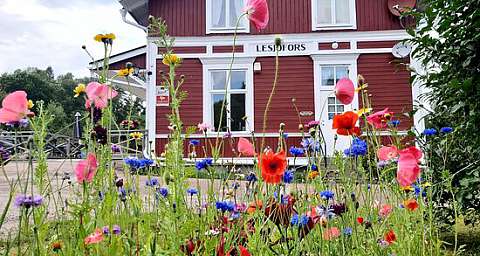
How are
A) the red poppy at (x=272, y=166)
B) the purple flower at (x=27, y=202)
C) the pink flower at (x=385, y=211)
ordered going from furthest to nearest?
the pink flower at (x=385, y=211) < the red poppy at (x=272, y=166) < the purple flower at (x=27, y=202)

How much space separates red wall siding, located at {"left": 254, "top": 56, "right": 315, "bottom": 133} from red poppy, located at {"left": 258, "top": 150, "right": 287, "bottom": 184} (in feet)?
30.0

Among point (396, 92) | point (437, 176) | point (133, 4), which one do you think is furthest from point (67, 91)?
point (437, 176)

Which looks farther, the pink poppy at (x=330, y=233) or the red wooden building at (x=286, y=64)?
the red wooden building at (x=286, y=64)

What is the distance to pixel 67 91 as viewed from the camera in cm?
4941

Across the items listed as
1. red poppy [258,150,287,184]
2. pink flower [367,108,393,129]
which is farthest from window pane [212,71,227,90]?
red poppy [258,150,287,184]

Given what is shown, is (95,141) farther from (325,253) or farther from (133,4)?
(133,4)

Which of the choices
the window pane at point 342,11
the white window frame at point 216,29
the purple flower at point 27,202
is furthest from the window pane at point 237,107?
the purple flower at point 27,202

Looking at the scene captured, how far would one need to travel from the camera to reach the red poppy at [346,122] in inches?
53.9

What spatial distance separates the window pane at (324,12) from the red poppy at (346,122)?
377 inches

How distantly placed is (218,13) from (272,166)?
9911mm

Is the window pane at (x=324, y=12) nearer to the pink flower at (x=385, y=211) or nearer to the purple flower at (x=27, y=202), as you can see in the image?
the pink flower at (x=385, y=211)

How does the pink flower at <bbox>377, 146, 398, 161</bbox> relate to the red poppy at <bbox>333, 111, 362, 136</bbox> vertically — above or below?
below

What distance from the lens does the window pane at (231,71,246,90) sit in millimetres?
10562

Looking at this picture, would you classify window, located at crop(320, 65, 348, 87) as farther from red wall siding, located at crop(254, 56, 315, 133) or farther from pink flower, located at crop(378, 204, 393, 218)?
pink flower, located at crop(378, 204, 393, 218)
